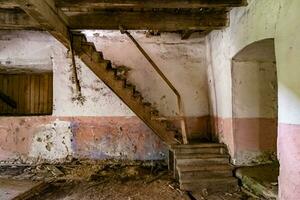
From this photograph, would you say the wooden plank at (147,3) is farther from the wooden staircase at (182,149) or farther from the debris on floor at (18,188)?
the debris on floor at (18,188)

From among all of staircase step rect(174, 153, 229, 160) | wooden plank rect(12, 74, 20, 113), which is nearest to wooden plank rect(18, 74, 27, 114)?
wooden plank rect(12, 74, 20, 113)

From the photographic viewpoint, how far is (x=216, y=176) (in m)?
4.73

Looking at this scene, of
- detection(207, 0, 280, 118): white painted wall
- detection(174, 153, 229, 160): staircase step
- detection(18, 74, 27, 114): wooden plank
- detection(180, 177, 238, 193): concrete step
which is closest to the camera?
detection(207, 0, 280, 118): white painted wall

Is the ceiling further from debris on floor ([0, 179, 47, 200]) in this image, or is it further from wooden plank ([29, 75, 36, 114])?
wooden plank ([29, 75, 36, 114])

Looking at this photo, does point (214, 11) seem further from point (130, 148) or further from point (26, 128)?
point (26, 128)

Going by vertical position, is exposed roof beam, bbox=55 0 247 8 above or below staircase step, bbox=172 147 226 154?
above

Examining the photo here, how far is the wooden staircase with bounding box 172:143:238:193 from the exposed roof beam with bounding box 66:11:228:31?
2097 mm

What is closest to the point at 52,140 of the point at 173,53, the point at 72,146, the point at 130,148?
the point at 72,146

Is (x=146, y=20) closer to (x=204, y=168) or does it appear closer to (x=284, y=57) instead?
(x=284, y=57)

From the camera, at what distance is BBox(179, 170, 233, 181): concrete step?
15.4 ft

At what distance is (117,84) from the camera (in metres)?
5.43

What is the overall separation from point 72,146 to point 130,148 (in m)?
1.22

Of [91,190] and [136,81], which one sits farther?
[136,81]

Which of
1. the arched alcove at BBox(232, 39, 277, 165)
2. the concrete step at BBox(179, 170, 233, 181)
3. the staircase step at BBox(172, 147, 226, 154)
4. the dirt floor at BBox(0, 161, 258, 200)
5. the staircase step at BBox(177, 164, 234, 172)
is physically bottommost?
Answer: the dirt floor at BBox(0, 161, 258, 200)
